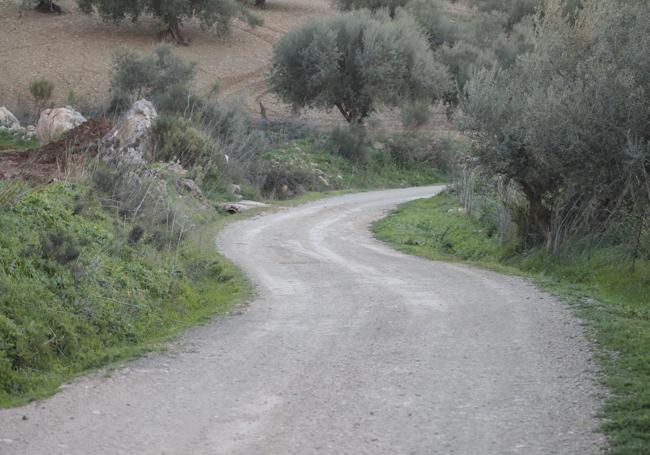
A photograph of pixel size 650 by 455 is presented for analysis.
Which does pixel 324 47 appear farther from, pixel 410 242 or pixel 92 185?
pixel 92 185

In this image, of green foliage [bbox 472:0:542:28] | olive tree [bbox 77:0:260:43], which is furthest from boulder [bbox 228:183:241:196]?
green foliage [bbox 472:0:542:28]

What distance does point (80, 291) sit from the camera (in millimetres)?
10555

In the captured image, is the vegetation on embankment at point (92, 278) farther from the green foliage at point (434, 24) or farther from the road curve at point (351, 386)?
the green foliage at point (434, 24)

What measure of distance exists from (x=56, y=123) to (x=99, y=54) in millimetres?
25476

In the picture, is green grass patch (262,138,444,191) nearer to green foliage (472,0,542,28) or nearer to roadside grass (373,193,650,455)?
roadside grass (373,193,650,455)

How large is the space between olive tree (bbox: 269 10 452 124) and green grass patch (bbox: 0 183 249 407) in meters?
31.7

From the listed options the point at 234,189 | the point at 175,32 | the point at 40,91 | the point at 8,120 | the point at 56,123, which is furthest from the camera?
the point at 175,32

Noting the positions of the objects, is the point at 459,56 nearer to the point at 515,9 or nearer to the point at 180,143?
the point at 515,9

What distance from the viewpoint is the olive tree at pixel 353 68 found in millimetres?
45750

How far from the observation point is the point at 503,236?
67.3ft

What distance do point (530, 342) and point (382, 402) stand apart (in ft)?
10.6

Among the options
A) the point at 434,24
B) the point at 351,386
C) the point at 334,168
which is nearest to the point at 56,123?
the point at 334,168

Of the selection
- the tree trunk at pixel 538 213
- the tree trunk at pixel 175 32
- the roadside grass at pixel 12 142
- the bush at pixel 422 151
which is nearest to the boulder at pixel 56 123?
the roadside grass at pixel 12 142

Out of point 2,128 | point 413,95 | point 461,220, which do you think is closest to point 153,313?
point 461,220
